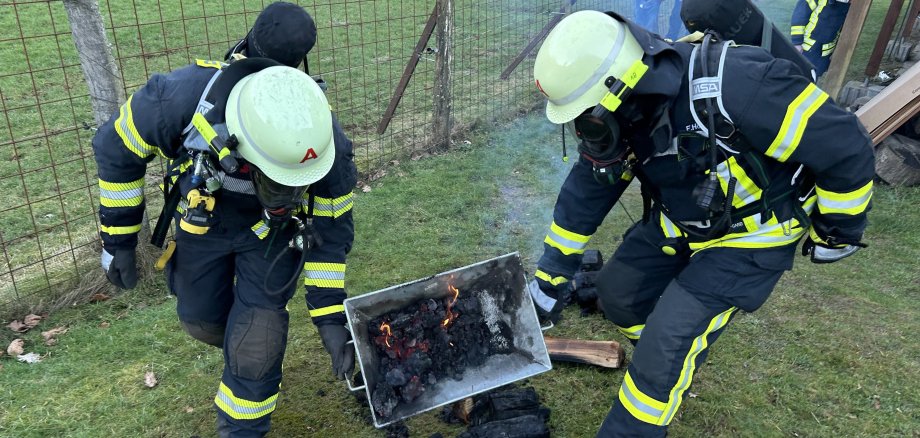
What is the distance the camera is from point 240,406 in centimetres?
309

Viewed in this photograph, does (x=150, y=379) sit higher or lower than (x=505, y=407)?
lower

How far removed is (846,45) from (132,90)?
8.35 meters

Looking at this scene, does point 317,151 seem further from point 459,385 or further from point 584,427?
point 584,427

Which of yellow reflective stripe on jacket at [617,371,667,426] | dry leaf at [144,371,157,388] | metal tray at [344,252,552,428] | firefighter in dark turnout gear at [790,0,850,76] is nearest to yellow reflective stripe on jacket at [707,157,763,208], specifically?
yellow reflective stripe on jacket at [617,371,667,426]

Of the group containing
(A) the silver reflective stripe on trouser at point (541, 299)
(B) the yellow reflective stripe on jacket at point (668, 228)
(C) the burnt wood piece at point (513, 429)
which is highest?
(B) the yellow reflective stripe on jacket at point (668, 228)

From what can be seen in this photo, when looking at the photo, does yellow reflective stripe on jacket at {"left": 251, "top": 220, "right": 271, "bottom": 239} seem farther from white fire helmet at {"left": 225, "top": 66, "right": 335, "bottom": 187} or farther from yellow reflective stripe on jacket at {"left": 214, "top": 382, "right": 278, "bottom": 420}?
yellow reflective stripe on jacket at {"left": 214, "top": 382, "right": 278, "bottom": 420}

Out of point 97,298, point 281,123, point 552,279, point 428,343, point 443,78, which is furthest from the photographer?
point 443,78

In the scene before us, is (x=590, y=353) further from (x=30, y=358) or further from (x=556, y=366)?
(x=30, y=358)

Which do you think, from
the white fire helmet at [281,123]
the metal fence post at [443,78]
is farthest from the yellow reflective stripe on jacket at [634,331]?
the metal fence post at [443,78]

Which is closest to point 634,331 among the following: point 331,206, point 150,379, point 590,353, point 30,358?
point 590,353

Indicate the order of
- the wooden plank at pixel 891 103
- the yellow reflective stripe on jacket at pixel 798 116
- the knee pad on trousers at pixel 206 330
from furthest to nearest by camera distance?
the wooden plank at pixel 891 103 < the knee pad on trousers at pixel 206 330 < the yellow reflective stripe on jacket at pixel 798 116

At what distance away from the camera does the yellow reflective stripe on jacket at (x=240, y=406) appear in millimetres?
3096

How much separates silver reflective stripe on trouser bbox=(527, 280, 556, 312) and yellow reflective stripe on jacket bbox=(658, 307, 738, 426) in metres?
0.85

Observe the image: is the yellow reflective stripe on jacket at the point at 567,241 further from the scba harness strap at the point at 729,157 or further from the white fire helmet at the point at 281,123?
the white fire helmet at the point at 281,123
